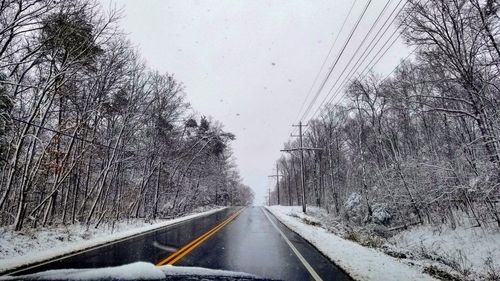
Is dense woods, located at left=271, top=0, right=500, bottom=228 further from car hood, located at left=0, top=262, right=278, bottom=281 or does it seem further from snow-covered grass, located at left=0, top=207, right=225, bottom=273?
snow-covered grass, located at left=0, top=207, right=225, bottom=273

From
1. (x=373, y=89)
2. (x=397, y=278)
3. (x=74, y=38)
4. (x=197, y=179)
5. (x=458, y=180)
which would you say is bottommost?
(x=397, y=278)

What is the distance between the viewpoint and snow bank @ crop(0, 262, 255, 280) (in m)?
5.42

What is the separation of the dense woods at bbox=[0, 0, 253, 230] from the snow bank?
5.84m

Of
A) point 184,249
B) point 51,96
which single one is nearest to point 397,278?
point 184,249

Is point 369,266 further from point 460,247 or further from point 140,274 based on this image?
point 460,247

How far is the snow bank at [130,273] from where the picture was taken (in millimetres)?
5418

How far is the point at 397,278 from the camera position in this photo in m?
5.64

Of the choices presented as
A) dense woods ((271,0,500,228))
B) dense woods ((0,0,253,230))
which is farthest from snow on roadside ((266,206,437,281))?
dense woods ((0,0,253,230))

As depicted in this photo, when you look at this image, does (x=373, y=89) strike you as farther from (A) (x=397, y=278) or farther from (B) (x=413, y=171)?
(A) (x=397, y=278)

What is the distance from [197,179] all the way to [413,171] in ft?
88.4

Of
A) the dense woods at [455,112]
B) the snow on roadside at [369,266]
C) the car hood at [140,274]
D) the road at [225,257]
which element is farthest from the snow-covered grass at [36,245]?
the dense woods at [455,112]

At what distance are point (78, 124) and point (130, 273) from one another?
34.2ft

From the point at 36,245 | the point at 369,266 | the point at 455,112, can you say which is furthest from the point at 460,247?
the point at 36,245

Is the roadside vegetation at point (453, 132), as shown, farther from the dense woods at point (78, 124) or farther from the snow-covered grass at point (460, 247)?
the dense woods at point (78, 124)
